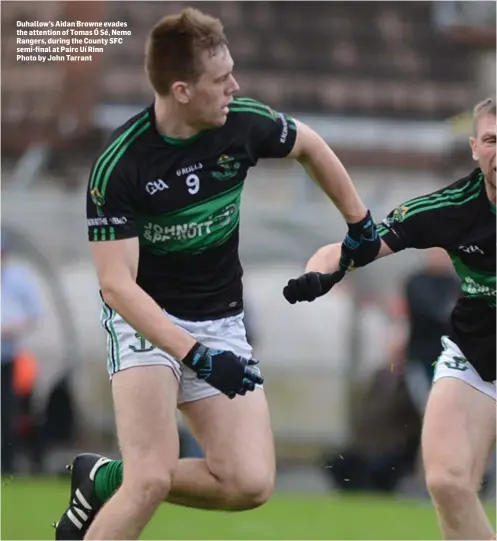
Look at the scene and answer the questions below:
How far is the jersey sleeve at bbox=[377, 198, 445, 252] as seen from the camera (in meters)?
6.02

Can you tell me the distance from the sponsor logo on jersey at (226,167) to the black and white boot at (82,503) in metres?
1.35

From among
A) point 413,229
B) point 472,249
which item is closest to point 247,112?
point 413,229

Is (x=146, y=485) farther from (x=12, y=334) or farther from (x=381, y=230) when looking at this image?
(x=12, y=334)

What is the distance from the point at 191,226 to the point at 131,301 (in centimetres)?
44

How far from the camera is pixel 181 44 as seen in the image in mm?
5504

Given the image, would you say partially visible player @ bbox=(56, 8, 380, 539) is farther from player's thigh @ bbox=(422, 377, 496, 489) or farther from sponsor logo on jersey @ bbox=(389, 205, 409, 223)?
player's thigh @ bbox=(422, 377, 496, 489)

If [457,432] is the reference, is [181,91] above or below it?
above

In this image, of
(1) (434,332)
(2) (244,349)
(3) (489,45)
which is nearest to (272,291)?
(1) (434,332)

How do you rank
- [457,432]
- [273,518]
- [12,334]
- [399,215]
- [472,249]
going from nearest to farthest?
1. [457,432]
2. [472,249]
3. [399,215]
4. [273,518]
5. [12,334]

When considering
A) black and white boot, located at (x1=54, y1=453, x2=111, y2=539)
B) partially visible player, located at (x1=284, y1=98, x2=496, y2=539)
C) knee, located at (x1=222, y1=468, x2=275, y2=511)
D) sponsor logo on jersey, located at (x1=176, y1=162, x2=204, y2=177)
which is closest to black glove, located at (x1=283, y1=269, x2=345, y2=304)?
partially visible player, located at (x1=284, y1=98, x2=496, y2=539)

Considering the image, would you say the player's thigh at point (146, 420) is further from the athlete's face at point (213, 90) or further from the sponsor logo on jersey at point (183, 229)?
the athlete's face at point (213, 90)

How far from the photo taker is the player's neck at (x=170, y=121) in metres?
5.59

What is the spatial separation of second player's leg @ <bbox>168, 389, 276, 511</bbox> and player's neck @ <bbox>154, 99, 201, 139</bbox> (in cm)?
105

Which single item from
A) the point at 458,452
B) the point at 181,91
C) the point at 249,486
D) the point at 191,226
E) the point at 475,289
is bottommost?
the point at 249,486
